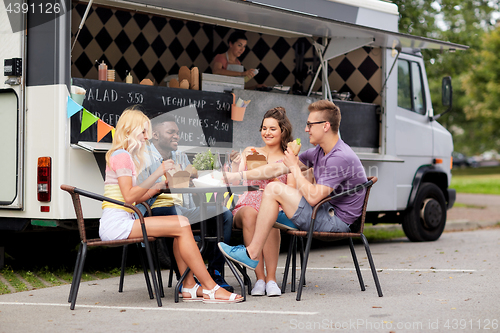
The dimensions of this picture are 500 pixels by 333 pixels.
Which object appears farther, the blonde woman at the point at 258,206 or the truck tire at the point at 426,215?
the truck tire at the point at 426,215

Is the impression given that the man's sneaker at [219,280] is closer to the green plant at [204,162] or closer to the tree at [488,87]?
the green plant at [204,162]

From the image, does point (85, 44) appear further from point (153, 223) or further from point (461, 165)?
point (461, 165)

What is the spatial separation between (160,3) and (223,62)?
6.39ft

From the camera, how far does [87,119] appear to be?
5.11m

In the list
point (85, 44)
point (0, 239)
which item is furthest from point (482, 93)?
point (0, 239)

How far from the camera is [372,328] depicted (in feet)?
11.7

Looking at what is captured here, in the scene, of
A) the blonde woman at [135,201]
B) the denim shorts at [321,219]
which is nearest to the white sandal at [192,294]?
the blonde woman at [135,201]

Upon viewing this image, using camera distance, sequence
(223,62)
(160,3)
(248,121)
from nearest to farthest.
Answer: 1. (160,3)
2. (248,121)
3. (223,62)

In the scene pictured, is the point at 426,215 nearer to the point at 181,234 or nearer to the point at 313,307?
the point at 313,307

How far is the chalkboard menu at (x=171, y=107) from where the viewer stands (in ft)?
17.8

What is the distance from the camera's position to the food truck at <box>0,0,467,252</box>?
5121 millimetres

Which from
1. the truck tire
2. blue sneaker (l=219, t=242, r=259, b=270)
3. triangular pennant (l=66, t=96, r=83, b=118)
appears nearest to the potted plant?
blue sneaker (l=219, t=242, r=259, b=270)

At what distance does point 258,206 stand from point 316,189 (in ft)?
1.95

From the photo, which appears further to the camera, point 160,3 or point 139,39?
point 139,39
